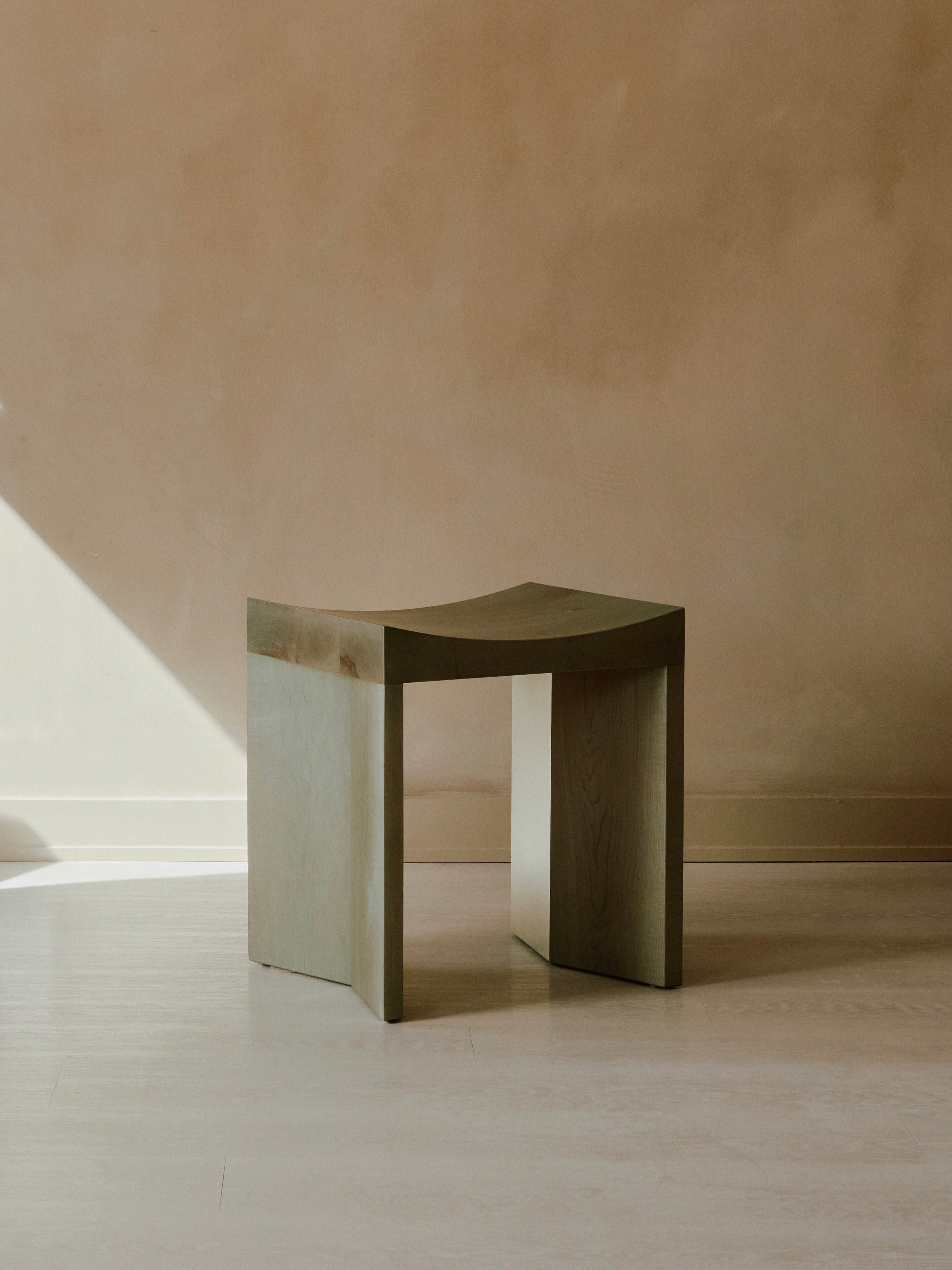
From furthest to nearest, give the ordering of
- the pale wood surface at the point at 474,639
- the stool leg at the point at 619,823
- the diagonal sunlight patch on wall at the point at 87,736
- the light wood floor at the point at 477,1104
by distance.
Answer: the diagonal sunlight patch on wall at the point at 87,736 < the stool leg at the point at 619,823 < the pale wood surface at the point at 474,639 < the light wood floor at the point at 477,1104

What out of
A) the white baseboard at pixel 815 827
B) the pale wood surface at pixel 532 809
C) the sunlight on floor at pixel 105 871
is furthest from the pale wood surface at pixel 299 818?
the white baseboard at pixel 815 827

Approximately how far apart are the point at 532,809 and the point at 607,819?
142 millimetres

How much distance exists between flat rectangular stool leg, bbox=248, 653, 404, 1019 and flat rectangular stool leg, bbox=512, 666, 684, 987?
0.97 ft

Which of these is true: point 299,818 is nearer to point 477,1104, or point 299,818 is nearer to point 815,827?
point 477,1104

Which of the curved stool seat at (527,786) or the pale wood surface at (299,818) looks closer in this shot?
the curved stool seat at (527,786)

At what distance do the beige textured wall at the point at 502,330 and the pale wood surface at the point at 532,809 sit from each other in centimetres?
50

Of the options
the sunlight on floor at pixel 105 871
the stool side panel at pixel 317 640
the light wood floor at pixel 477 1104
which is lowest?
the light wood floor at pixel 477 1104

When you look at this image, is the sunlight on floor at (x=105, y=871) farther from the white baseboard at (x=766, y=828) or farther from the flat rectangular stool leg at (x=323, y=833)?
the flat rectangular stool leg at (x=323, y=833)

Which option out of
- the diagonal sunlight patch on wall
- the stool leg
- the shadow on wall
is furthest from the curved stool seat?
the shadow on wall

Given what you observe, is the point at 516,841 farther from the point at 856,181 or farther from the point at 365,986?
the point at 856,181

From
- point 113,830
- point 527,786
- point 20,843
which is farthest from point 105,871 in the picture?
point 527,786

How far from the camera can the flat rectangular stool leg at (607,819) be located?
157 centimetres

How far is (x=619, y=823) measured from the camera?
1.62 metres

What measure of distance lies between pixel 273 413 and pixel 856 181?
1176 mm
